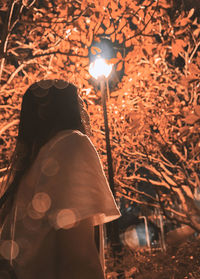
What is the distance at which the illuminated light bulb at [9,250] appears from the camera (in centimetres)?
110

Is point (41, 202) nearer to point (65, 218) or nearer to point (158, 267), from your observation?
point (65, 218)

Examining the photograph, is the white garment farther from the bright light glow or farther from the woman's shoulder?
the bright light glow

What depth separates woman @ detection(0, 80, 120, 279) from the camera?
1.09m

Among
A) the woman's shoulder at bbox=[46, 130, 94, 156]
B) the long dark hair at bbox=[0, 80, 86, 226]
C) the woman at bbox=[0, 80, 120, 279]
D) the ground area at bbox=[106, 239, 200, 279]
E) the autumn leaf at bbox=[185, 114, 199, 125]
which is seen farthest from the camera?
the ground area at bbox=[106, 239, 200, 279]

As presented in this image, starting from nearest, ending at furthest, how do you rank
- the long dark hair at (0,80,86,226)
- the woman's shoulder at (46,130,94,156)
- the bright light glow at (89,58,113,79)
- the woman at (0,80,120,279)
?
the woman at (0,80,120,279)
the woman's shoulder at (46,130,94,156)
the long dark hair at (0,80,86,226)
the bright light glow at (89,58,113,79)

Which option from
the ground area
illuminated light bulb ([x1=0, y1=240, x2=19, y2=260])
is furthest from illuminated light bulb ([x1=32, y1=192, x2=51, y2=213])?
the ground area

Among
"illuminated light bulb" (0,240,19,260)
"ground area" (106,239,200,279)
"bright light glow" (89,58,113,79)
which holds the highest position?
"bright light glow" (89,58,113,79)

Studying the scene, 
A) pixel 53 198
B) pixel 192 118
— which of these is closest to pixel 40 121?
pixel 53 198

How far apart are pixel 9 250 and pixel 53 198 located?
1.00 ft

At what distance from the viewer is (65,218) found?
1113 millimetres

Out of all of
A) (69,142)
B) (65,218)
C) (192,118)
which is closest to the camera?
(65,218)

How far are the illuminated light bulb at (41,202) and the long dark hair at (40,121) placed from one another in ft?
0.72

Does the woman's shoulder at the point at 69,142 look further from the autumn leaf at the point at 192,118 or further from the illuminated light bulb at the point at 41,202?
the autumn leaf at the point at 192,118

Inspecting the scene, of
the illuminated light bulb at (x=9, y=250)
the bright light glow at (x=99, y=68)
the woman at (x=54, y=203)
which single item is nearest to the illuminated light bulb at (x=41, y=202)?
the woman at (x=54, y=203)
